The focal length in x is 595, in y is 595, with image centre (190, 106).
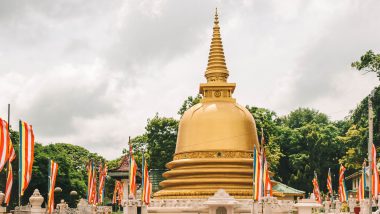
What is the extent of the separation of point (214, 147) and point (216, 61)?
6.81 m

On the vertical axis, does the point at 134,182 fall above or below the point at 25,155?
below

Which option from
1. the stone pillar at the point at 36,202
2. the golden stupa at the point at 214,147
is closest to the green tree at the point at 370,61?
the golden stupa at the point at 214,147

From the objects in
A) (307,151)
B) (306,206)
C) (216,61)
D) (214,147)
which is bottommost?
(306,206)

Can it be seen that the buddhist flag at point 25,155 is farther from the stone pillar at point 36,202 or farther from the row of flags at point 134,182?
the row of flags at point 134,182

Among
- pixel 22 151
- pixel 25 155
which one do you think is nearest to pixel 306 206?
pixel 25 155

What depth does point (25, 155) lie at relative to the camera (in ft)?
71.7

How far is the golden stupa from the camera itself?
125 ft

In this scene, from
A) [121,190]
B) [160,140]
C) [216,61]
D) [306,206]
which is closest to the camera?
[306,206]

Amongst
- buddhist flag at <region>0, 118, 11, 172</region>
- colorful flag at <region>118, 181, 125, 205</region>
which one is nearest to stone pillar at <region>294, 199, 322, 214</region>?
buddhist flag at <region>0, 118, 11, 172</region>

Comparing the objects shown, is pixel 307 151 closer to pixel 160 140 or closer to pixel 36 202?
pixel 160 140

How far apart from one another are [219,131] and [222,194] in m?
6.64

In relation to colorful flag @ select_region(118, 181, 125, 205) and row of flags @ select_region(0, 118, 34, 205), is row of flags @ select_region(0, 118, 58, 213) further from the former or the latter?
colorful flag @ select_region(118, 181, 125, 205)

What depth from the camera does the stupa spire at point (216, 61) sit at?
1658 inches

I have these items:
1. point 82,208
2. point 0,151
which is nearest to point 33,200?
point 0,151
